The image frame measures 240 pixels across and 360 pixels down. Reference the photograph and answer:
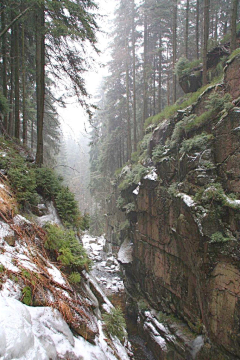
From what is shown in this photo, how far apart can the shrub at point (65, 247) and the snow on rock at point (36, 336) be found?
1487 millimetres

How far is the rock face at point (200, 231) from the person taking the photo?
6852 millimetres

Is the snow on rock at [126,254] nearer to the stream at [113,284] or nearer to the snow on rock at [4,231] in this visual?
the stream at [113,284]

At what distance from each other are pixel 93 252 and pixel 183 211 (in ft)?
54.1

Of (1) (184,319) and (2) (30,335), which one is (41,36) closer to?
(2) (30,335)

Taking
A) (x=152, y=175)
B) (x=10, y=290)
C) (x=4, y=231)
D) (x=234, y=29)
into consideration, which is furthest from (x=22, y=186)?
(x=234, y=29)

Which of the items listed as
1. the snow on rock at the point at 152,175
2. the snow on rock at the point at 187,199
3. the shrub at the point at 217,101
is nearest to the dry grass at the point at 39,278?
the snow on rock at the point at 187,199

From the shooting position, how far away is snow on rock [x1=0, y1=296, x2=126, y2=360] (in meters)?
1.83

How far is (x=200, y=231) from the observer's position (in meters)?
7.40

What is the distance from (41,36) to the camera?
8312 mm

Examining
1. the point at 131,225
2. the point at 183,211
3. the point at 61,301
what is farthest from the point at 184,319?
the point at 61,301

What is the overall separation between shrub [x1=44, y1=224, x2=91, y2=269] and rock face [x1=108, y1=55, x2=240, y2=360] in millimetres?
4854

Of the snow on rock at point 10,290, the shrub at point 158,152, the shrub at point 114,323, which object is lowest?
the shrub at point 114,323

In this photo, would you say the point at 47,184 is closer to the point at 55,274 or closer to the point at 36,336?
the point at 55,274

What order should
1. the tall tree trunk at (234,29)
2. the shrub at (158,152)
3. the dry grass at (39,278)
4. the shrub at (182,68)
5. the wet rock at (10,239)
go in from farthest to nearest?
the shrub at (182,68) → the shrub at (158,152) → the tall tree trunk at (234,29) → the wet rock at (10,239) → the dry grass at (39,278)
